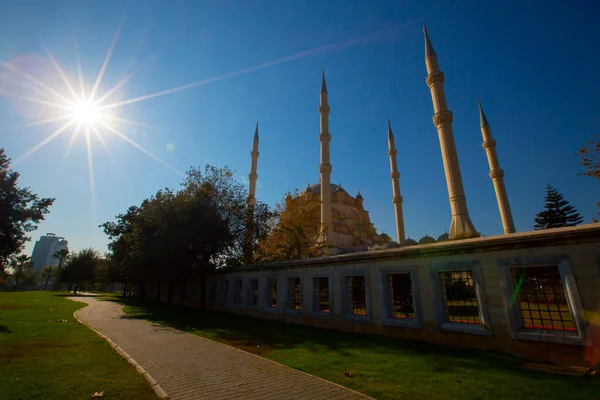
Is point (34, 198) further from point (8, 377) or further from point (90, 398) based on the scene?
point (90, 398)

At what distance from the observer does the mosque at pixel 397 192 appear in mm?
25656

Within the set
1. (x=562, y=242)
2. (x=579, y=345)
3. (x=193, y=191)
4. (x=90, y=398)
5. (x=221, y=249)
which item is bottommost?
(x=90, y=398)

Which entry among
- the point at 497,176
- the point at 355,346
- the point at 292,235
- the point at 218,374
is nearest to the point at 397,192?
the point at 497,176

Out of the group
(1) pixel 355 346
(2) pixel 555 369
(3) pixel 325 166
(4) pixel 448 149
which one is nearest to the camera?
(2) pixel 555 369

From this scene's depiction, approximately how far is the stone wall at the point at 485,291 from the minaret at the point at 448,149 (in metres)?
12.2

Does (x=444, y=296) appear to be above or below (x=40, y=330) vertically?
above

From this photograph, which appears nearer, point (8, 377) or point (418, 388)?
point (418, 388)

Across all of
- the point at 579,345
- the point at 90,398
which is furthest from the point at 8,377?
the point at 579,345

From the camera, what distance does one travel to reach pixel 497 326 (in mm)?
8344

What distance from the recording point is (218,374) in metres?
6.65

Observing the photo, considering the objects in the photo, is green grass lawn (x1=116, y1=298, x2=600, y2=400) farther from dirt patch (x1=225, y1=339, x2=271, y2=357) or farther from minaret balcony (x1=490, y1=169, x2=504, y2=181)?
minaret balcony (x1=490, y1=169, x2=504, y2=181)

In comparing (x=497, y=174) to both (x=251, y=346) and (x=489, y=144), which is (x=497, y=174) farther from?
(x=251, y=346)

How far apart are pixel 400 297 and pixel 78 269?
5664 cm

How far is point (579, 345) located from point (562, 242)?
8.10ft
